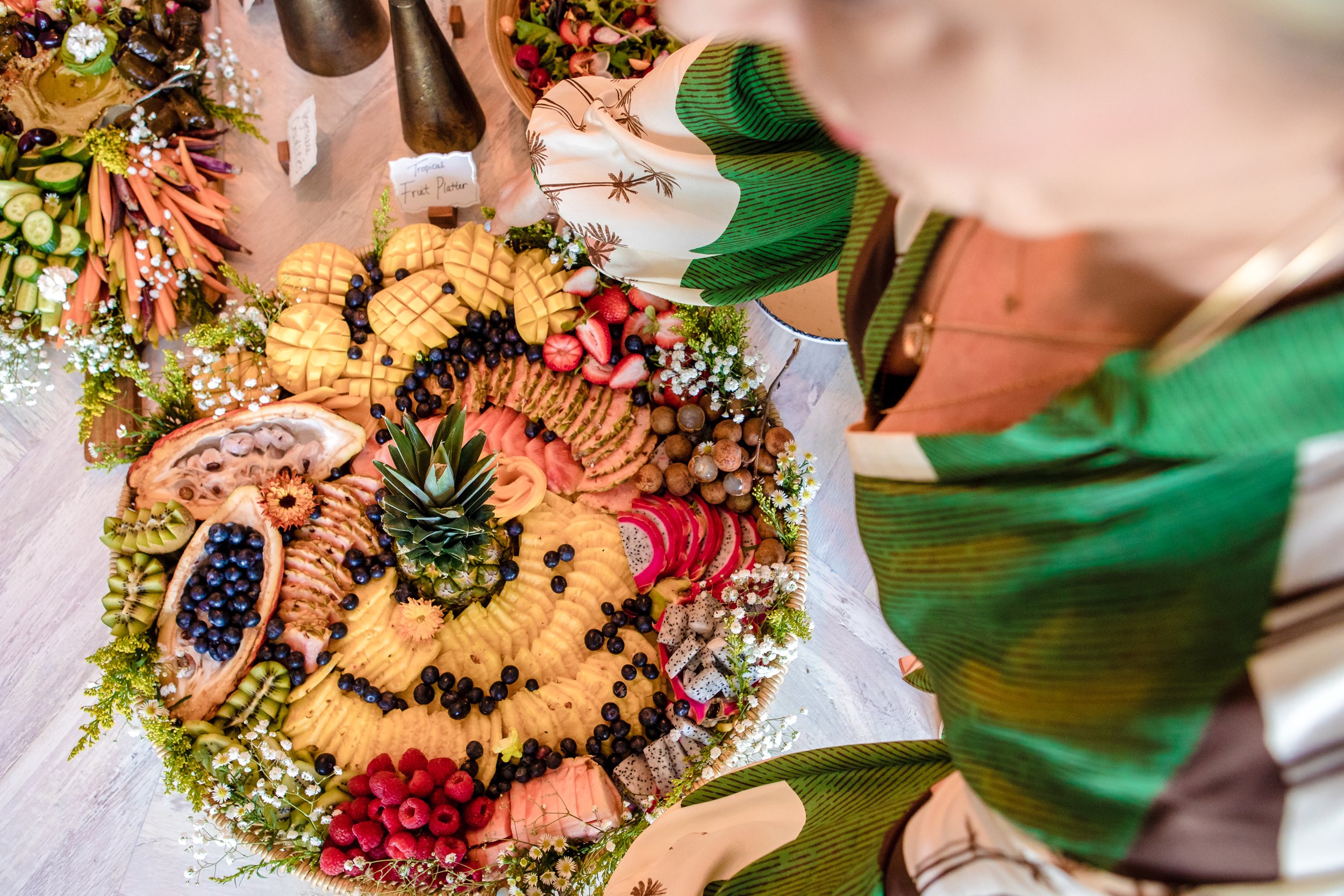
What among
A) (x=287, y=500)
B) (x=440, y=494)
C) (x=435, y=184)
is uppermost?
(x=435, y=184)

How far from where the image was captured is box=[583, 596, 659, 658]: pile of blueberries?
1484mm

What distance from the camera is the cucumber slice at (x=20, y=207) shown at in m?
1.60

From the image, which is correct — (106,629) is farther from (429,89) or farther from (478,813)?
(429,89)

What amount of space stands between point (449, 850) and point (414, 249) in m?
1.14

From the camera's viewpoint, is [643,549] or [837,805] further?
[643,549]

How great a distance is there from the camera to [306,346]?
5.01ft

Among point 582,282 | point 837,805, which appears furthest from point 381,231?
point 837,805

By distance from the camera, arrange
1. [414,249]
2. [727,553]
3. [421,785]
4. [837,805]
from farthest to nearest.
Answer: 1. [414,249]
2. [727,553]
3. [421,785]
4. [837,805]

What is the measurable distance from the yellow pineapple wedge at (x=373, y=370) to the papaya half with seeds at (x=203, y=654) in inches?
10.9

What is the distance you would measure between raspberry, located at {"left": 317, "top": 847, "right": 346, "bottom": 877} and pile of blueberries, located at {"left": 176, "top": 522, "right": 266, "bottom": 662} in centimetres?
39

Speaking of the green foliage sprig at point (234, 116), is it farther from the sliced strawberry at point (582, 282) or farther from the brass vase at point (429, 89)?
the sliced strawberry at point (582, 282)

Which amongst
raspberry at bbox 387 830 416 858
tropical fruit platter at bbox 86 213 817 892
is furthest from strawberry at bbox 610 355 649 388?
raspberry at bbox 387 830 416 858

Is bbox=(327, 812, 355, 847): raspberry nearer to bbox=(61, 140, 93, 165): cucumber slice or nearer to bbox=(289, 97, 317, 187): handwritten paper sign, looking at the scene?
bbox=(289, 97, 317, 187): handwritten paper sign

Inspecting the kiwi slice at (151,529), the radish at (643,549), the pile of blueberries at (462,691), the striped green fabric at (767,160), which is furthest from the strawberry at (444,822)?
the striped green fabric at (767,160)
